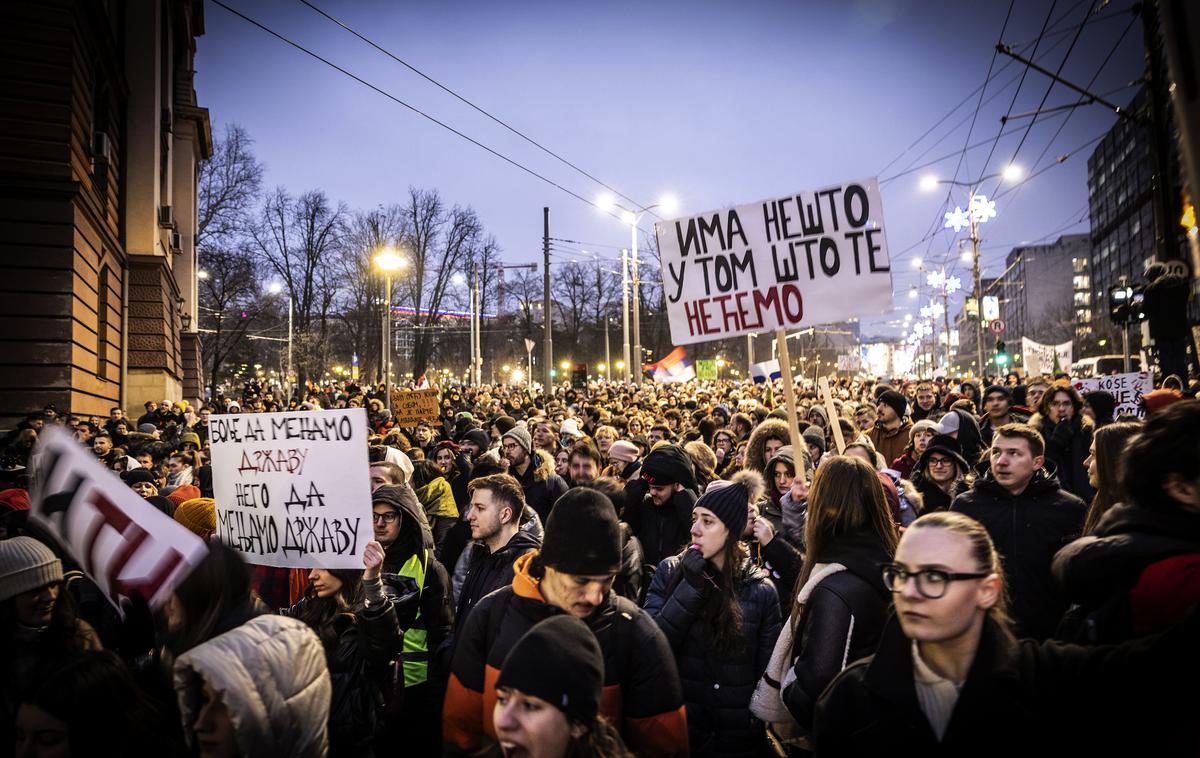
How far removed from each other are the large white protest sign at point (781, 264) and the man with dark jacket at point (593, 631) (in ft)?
7.79

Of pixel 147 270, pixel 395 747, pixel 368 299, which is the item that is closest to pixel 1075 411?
pixel 395 747

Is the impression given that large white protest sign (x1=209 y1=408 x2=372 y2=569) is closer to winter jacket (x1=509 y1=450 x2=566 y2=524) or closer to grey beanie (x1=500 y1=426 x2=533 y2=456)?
winter jacket (x1=509 y1=450 x2=566 y2=524)

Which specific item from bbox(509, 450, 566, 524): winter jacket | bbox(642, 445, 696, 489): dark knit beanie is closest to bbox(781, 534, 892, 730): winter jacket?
bbox(642, 445, 696, 489): dark knit beanie

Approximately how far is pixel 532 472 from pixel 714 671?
434 centimetres

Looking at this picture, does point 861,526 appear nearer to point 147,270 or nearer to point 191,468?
point 191,468

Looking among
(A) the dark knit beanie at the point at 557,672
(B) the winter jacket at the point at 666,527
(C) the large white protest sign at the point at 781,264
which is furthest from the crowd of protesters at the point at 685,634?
(C) the large white protest sign at the point at 781,264

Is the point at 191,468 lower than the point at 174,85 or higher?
lower

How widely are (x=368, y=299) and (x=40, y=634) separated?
169 ft

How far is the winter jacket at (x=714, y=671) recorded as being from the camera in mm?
3473

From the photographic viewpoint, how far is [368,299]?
171ft

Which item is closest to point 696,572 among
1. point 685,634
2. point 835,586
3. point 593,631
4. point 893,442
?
point 685,634

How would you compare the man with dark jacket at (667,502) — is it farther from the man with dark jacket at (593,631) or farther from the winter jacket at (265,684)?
the winter jacket at (265,684)

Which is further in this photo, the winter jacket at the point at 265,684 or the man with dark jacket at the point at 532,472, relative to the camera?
the man with dark jacket at the point at 532,472

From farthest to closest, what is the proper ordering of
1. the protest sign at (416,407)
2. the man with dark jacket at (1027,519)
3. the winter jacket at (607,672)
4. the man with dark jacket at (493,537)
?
the protest sign at (416,407) < the man with dark jacket at (1027,519) < the man with dark jacket at (493,537) < the winter jacket at (607,672)
